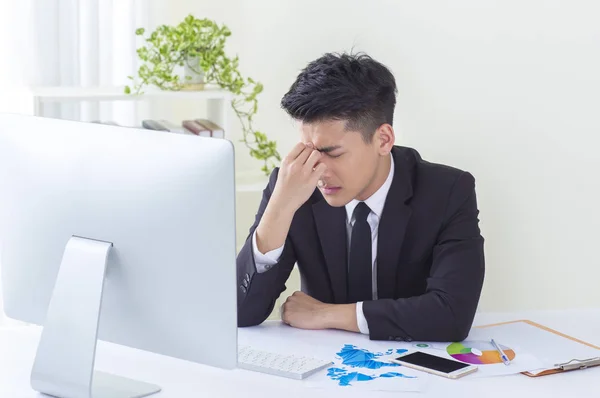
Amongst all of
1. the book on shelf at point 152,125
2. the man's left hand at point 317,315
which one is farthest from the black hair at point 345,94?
the book on shelf at point 152,125

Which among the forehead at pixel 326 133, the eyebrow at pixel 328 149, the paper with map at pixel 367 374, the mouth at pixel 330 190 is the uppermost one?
the forehead at pixel 326 133

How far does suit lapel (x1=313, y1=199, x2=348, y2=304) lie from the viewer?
2.28 metres

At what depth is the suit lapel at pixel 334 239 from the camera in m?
2.28

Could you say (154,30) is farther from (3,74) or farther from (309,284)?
(309,284)

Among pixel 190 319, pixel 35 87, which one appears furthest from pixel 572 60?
pixel 190 319

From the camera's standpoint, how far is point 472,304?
211 cm

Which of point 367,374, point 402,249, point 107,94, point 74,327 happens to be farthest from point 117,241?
point 107,94

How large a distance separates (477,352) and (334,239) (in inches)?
19.9

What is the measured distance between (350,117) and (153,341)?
0.87 meters

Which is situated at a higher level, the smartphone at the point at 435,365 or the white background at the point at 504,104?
the white background at the point at 504,104

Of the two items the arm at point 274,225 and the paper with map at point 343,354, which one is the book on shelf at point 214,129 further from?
the paper with map at point 343,354

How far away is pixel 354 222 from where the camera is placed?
2273 mm

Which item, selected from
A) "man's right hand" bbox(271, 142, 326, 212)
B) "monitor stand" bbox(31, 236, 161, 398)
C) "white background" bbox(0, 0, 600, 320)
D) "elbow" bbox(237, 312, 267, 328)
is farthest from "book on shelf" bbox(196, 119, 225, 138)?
"monitor stand" bbox(31, 236, 161, 398)

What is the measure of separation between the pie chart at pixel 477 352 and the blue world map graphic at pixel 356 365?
0.12 metres
